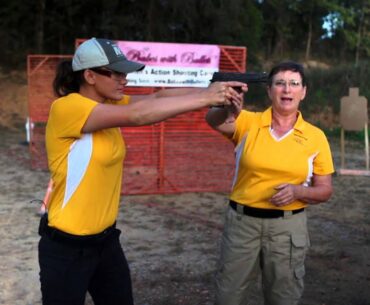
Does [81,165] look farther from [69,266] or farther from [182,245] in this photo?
[182,245]

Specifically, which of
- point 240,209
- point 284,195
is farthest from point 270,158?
point 240,209

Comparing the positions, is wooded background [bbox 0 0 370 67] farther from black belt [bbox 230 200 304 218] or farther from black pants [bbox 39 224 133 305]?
black pants [bbox 39 224 133 305]

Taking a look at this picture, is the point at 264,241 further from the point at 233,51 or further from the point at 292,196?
the point at 233,51

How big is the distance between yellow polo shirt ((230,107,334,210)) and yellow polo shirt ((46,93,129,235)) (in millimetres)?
752

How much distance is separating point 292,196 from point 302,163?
20 centimetres

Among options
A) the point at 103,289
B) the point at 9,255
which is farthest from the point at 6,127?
the point at 103,289

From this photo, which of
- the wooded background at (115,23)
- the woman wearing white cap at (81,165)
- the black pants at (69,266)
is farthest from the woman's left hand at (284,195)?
the wooded background at (115,23)

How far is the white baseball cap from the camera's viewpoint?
2293 mm

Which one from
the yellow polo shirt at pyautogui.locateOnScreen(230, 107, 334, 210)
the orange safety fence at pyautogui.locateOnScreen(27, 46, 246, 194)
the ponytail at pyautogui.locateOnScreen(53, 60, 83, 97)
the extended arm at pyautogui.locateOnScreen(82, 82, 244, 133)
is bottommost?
the orange safety fence at pyautogui.locateOnScreen(27, 46, 246, 194)

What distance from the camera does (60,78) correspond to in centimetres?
241

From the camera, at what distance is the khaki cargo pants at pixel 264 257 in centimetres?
278

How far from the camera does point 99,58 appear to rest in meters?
2.29

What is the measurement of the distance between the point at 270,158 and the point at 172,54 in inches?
213

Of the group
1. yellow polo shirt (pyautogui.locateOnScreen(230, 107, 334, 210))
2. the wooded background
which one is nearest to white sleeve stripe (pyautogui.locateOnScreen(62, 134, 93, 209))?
yellow polo shirt (pyautogui.locateOnScreen(230, 107, 334, 210))
